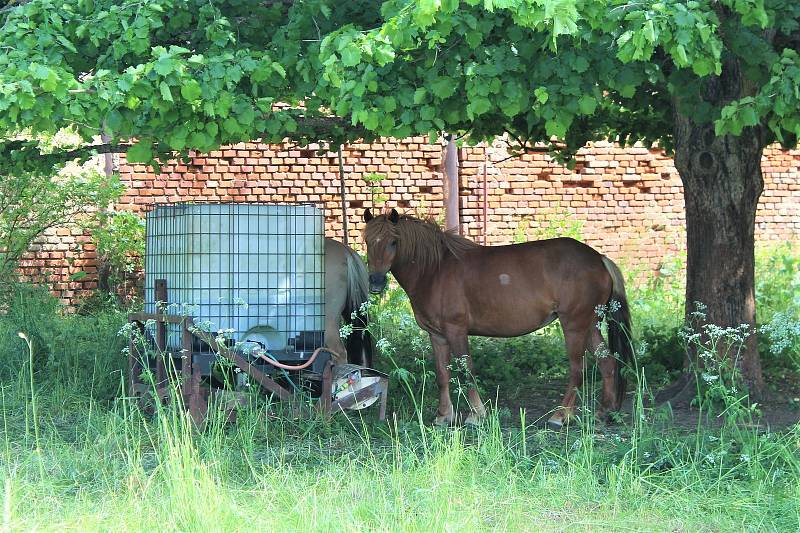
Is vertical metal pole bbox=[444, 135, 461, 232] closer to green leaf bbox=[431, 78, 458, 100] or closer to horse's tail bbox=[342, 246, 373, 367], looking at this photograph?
horse's tail bbox=[342, 246, 373, 367]

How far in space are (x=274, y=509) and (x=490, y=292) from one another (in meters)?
3.38

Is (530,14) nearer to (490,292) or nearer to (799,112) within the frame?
(799,112)

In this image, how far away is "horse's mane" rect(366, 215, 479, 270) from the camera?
24.0ft

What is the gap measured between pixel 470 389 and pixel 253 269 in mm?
1777

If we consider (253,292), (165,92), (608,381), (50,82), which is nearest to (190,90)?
(165,92)

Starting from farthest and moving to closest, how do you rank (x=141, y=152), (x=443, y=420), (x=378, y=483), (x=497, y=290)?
(x=497, y=290), (x=443, y=420), (x=141, y=152), (x=378, y=483)

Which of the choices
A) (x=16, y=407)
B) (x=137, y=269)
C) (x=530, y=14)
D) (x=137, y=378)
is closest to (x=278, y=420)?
(x=137, y=378)

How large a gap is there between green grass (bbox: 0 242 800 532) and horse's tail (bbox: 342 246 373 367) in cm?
64

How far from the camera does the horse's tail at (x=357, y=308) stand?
7430mm

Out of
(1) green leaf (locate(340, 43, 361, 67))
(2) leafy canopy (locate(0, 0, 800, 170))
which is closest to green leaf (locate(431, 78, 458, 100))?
(2) leafy canopy (locate(0, 0, 800, 170))

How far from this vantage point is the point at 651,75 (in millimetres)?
5688

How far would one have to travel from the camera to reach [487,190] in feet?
42.3

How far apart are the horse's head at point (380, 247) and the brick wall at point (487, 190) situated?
410cm

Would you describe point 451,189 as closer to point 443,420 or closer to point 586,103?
point 443,420
